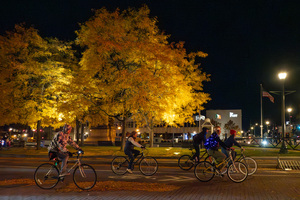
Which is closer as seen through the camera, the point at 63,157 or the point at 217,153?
the point at 63,157

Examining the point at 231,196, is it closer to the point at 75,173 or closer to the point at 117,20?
the point at 75,173

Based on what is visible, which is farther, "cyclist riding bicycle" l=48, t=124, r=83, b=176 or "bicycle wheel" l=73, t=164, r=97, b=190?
"cyclist riding bicycle" l=48, t=124, r=83, b=176

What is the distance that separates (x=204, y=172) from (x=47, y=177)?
526 cm

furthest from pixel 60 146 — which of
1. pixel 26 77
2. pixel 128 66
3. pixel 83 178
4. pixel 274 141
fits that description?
pixel 274 141

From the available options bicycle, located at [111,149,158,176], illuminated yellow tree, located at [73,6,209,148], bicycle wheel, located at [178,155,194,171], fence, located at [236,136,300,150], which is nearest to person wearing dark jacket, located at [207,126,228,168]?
bicycle, located at [111,149,158,176]

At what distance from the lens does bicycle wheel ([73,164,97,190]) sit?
9.41 meters

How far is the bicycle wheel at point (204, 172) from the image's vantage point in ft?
37.5

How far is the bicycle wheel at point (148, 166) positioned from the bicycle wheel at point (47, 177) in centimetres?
428

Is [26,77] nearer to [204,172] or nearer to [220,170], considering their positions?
[204,172]

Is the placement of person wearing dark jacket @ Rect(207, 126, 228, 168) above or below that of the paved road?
above

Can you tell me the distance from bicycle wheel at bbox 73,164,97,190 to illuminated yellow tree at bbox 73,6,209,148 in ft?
44.6

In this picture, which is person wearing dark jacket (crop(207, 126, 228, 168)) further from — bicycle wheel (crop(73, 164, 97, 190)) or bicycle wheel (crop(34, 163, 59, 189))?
bicycle wheel (crop(34, 163, 59, 189))

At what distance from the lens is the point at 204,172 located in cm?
1144

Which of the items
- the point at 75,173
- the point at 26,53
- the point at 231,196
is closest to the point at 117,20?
the point at 26,53
